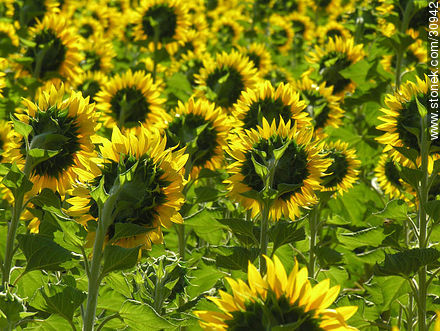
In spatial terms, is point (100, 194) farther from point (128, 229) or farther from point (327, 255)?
point (327, 255)

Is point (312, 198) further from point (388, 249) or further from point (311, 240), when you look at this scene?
point (311, 240)

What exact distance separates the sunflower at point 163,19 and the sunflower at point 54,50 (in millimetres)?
832

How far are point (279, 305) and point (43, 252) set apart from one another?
83 centimetres

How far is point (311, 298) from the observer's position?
44.5 inches

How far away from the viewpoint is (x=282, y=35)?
659cm

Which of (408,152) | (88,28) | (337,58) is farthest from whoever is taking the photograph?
(88,28)

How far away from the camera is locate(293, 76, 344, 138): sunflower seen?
2967 millimetres

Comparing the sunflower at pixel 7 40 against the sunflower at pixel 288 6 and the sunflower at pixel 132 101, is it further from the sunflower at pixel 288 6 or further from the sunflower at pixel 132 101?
the sunflower at pixel 288 6

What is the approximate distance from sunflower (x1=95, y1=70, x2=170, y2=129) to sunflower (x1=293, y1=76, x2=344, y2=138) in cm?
84

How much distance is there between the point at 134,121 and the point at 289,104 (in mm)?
1145

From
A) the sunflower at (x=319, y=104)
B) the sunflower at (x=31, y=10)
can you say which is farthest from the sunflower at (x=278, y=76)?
the sunflower at (x=31, y=10)

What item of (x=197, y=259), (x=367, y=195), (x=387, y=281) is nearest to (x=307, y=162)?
(x=387, y=281)

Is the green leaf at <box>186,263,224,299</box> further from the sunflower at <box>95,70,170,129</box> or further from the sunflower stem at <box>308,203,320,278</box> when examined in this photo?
the sunflower at <box>95,70,170,129</box>

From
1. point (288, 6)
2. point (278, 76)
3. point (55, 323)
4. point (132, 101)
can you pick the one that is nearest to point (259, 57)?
point (278, 76)
